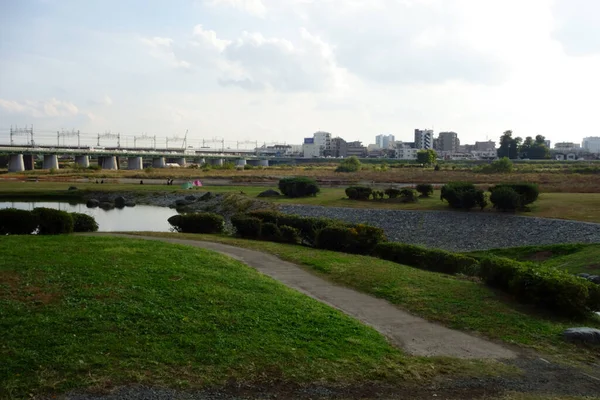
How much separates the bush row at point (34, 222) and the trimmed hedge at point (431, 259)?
41.7 ft

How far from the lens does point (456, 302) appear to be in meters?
12.9

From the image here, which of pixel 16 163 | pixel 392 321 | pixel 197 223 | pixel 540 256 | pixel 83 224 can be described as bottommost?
pixel 540 256

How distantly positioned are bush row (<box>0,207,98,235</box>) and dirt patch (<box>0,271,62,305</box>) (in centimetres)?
995

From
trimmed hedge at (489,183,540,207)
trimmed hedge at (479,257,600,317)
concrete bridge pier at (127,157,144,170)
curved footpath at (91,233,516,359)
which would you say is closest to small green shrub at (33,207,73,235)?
curved footpath at (91,233,516,359)

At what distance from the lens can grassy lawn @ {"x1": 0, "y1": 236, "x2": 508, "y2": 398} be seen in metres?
7.74

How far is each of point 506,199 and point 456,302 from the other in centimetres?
2260

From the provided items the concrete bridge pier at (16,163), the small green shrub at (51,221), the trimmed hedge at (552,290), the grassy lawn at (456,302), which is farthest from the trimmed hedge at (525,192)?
the concrete bridge pier at (16,163)

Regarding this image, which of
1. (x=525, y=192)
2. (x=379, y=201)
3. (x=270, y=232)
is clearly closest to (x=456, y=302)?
(x=270, y=232)

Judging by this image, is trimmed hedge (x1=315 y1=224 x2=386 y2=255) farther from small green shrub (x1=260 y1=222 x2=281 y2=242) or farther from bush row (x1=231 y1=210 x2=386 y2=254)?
small green shrub (x1=260 y1=222 x2=281 y2=242)

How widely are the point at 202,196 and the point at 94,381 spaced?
1776 inches

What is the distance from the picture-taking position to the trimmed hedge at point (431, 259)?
59.3 feet

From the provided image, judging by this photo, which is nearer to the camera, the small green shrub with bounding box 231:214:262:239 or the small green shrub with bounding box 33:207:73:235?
the small green shrub with bounding box 33:207:73:235

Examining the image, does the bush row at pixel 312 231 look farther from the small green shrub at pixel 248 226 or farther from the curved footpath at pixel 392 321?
the curved footpath at pixel 392 321

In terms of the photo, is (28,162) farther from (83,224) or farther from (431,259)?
(431,259)
